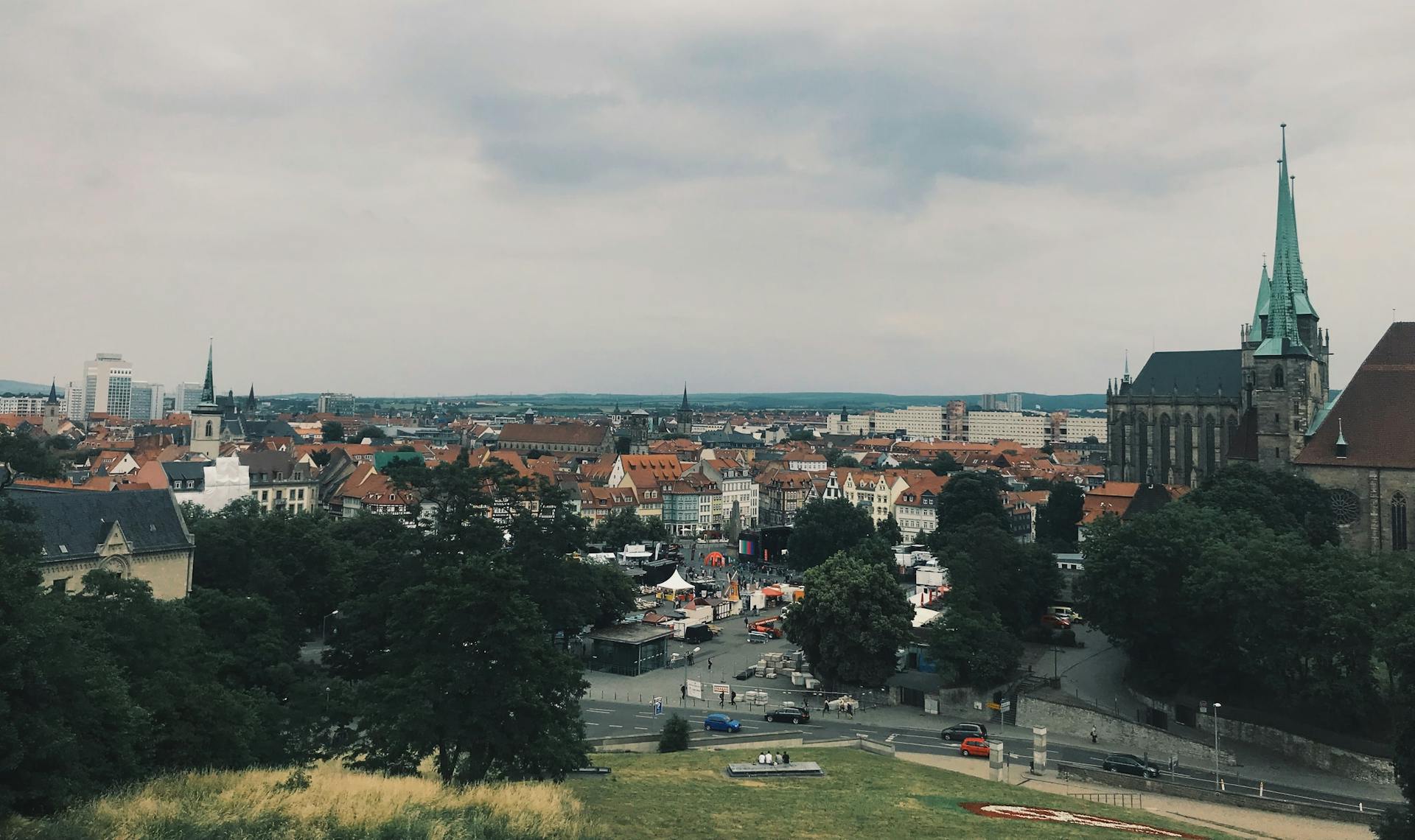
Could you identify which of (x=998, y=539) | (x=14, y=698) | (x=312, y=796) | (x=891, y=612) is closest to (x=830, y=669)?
Answer: (x=891, y=612)

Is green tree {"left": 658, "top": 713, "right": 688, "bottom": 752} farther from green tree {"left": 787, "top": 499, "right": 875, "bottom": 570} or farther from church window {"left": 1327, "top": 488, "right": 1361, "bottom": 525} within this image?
church window {"left": 1327, "top": 488, "right": 1361, "bottom": 525}

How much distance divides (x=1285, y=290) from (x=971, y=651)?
53572mm

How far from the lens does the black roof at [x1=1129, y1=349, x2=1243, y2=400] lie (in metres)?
115

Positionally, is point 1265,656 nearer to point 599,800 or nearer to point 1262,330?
point 599,800

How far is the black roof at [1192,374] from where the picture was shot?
11488 cm

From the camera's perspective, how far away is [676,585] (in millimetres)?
82000

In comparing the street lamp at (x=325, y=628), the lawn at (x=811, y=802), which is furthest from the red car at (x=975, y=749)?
the street lamp at (x=325, y=628)

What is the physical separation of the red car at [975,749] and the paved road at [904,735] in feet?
2.11

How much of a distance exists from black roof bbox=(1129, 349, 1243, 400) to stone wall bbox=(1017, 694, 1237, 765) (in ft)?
253

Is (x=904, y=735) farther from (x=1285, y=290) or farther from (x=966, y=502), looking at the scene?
(x=1285, y=290)

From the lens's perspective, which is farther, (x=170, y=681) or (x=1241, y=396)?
(x=1241, y=396)

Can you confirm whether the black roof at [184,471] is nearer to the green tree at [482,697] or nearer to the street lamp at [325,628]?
the street lamp at [325,628]

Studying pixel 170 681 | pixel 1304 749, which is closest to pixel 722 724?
pixel 170 681

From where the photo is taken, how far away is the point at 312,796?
69.6 ft
